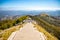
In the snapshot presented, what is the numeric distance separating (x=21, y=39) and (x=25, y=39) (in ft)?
0.94

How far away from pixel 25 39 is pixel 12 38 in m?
0.95

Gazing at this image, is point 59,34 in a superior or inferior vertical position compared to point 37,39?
inferior

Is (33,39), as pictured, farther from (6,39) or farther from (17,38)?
(6,39)

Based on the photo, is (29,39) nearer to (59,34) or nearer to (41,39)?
(41,39)

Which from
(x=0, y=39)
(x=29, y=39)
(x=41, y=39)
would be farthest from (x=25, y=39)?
(x=0, y=39)

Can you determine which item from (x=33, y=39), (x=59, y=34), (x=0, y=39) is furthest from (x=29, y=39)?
Result: (x=59, y=34)

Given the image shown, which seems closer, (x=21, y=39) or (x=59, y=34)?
(x=21, y=39)

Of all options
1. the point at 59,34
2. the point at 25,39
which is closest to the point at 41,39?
the point at 25,39

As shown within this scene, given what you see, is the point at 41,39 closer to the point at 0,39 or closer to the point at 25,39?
the point at 25,39

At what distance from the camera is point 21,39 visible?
437 inches

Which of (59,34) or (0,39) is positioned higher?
(0,39)

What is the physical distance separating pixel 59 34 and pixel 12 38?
7.99 metres

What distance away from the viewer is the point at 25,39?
11.1m

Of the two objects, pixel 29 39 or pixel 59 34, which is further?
pixel 59 34
